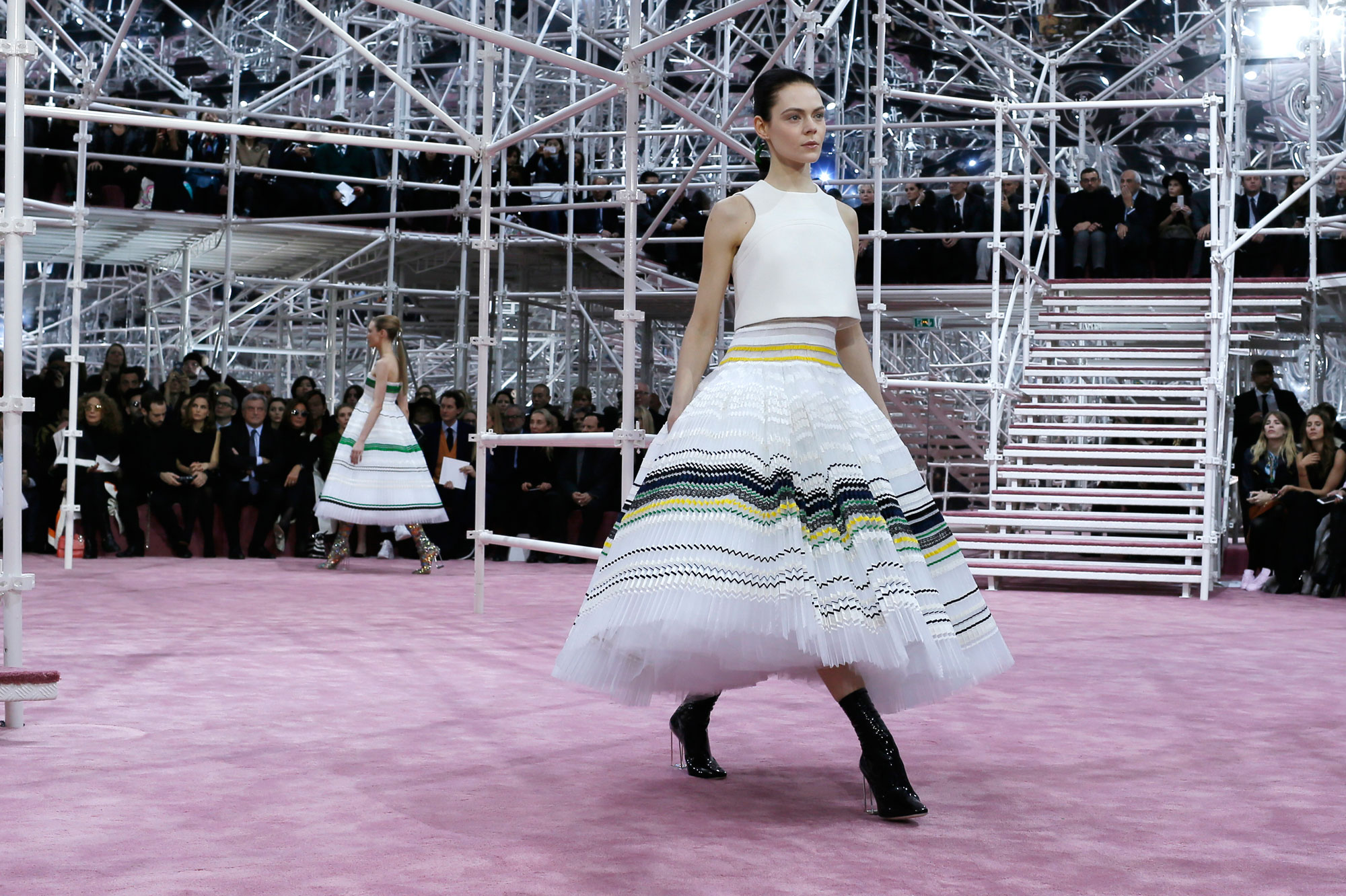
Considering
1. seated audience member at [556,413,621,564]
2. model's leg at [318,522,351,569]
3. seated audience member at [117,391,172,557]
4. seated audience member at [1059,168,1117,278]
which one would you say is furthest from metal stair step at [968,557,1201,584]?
seated audience member at [117,391,172,557]

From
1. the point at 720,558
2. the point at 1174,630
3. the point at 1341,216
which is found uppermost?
the point at 1341,216

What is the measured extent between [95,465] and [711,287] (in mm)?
8433

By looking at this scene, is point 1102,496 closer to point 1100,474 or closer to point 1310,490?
point 1100,474

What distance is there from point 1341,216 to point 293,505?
8619 millimetres

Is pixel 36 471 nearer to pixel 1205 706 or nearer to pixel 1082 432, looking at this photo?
pixel 1082 432

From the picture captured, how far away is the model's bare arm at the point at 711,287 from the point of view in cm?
362

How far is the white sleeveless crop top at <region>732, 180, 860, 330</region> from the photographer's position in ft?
11.8

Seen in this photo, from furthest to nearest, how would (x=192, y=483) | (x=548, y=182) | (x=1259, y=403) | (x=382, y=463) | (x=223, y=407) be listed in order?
1. (x=548, y=182)
2. (x=1259, y=403)
3. (x=223, y=407)
4. (x=192, y=483)
5. (x=382, y=463)

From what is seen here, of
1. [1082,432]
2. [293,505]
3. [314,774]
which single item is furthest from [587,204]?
[314,774]

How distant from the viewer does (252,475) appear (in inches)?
446

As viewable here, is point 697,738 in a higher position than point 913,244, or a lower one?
lower

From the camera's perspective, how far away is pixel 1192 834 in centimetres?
333

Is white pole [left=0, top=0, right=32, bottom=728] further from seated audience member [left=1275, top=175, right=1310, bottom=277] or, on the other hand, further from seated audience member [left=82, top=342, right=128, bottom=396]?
seated audience member [left=1275, top=175, right=1310, bottom=277]

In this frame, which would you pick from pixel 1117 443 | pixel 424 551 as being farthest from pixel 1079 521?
pixel 424 551
